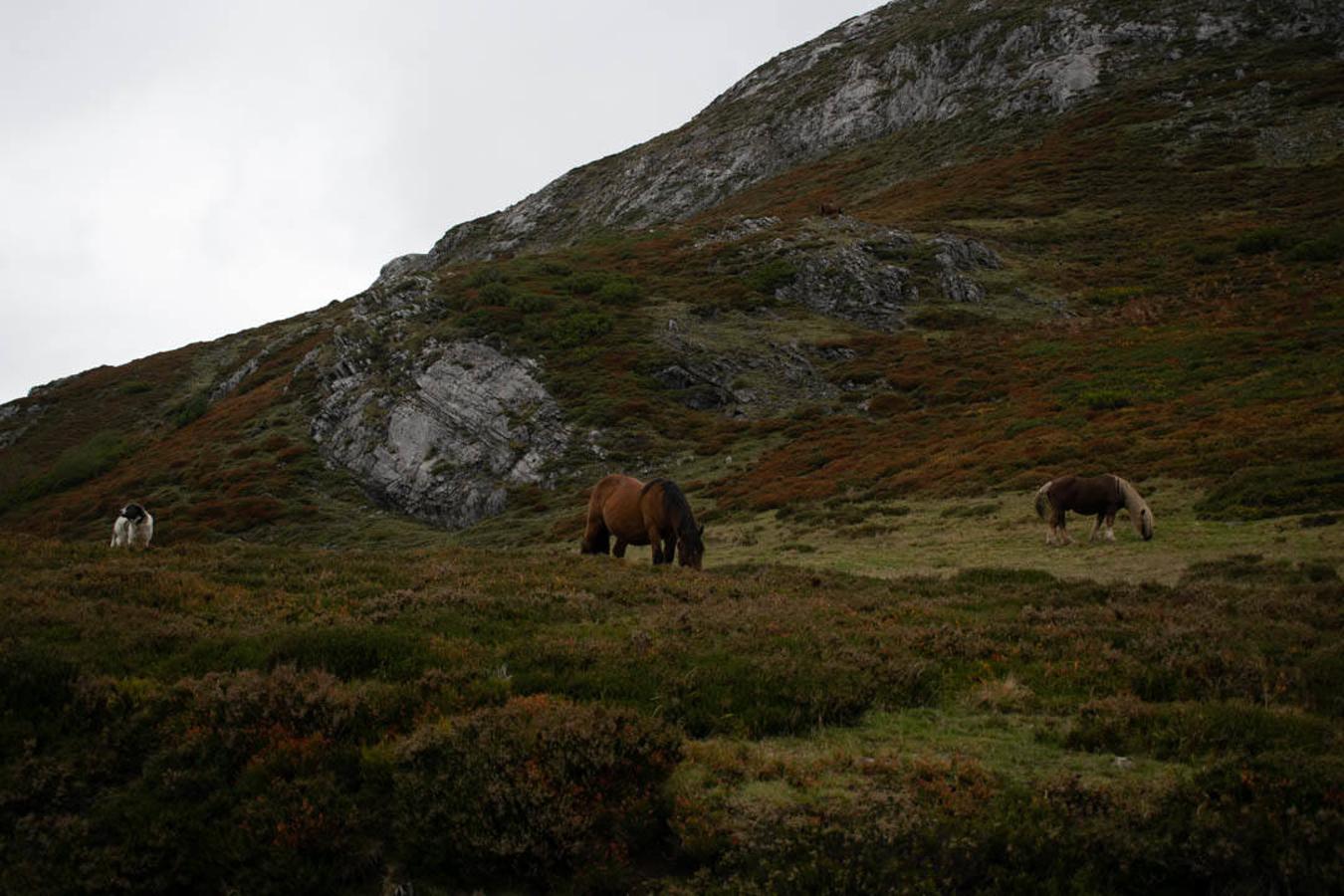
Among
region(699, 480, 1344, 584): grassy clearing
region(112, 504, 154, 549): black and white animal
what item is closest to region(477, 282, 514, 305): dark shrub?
region(699, 480, 1344, 584): grassy clearing

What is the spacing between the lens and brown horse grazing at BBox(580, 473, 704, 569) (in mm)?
18203

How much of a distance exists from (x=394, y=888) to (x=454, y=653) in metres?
3.67

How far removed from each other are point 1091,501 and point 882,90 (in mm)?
106921

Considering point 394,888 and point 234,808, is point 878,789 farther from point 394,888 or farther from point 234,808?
point 234,808

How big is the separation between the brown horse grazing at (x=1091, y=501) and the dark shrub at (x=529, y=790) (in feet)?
57.0

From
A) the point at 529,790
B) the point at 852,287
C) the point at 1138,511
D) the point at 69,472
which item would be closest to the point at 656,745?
the point at 529,790

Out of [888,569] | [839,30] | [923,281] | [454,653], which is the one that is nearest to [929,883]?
[454,653]

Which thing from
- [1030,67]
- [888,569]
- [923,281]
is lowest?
[888,569]

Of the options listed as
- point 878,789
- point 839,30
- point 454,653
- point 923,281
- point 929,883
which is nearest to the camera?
point 929,883

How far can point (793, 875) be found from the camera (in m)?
5.24

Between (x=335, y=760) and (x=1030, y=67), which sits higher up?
(x=1030, y=67)

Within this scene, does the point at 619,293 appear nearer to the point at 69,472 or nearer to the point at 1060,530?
the point at 69,472

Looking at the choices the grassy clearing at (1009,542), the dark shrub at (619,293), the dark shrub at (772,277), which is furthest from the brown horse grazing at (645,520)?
the dark shrub at (772,277)

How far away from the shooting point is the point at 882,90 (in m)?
113
